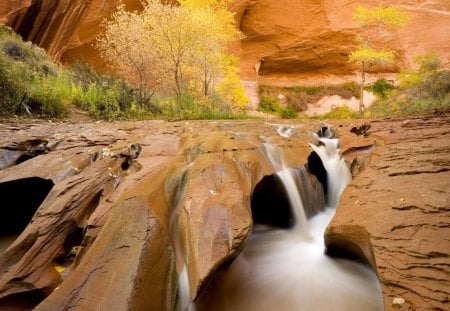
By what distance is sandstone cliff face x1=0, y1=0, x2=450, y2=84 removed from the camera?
64.7 ft

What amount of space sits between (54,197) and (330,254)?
3121 millimetres

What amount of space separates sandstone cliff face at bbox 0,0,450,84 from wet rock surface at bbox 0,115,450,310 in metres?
17.0

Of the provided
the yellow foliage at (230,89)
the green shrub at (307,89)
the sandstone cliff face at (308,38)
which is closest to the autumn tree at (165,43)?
the yellow foliage at (230,89)

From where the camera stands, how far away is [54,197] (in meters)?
3.41

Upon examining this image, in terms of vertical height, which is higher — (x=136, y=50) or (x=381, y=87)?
(x=381, y=87)

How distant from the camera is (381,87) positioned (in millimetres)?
20125

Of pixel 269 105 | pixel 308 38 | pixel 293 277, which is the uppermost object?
pixel 308 38

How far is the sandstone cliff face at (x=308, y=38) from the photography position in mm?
19734

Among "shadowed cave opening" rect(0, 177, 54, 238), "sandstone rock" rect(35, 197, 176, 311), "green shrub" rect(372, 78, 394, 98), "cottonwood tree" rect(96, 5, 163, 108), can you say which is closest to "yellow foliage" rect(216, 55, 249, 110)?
"cottonwood tree" rect(96, 5, 163, 108)

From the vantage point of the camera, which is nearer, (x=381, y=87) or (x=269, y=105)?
(x=381, y=87)

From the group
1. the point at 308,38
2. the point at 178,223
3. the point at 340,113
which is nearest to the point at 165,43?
the point at 178,223

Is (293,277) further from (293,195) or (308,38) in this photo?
(308,38)

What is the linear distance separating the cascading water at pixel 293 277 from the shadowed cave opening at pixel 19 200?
269 centimetres

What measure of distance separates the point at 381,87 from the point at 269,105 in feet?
24.0
